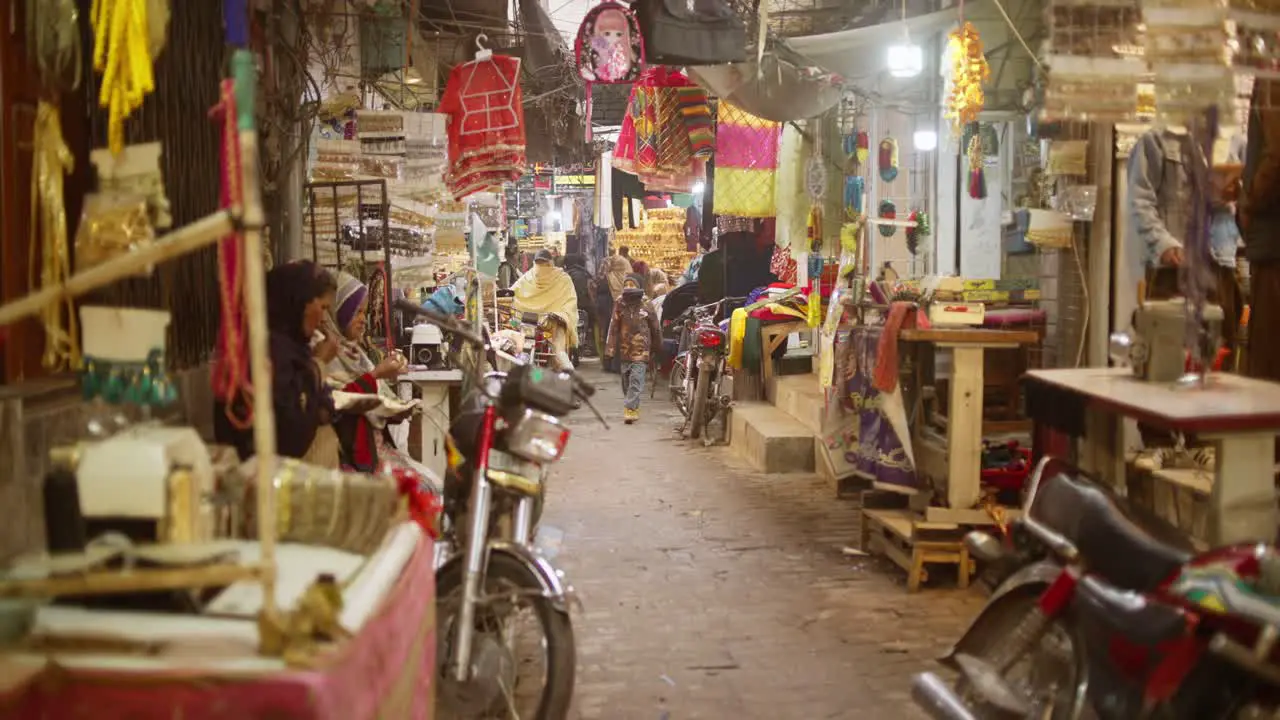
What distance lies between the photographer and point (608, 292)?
21.0m

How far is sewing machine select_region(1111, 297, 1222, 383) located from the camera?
14.7 ft

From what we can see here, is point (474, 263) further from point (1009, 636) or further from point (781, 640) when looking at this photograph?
point (1009, 636)

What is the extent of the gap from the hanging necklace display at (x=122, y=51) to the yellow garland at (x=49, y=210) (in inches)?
6.2

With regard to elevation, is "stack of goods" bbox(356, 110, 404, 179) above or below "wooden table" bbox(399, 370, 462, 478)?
above

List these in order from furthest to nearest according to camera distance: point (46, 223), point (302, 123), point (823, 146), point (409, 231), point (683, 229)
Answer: point (683, 229)
point (823, 146)
point (409, 231)
point (302, 123)
point (46, 223)

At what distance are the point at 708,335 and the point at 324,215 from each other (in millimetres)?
6124

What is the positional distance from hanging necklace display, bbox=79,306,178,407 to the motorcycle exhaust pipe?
2676mm

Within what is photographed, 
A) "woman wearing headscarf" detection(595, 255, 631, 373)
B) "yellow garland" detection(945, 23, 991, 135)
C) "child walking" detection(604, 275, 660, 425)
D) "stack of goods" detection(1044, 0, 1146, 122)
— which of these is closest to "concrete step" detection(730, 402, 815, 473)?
"child walking" detection(604, 275, 660, 425)

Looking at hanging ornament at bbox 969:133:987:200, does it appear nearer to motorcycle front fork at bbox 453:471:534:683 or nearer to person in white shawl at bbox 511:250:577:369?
motorcycle front fork at bbox 453:471:534:683

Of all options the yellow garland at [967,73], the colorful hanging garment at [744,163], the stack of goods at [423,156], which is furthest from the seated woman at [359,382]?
the colorful hanging garment at [744,163]

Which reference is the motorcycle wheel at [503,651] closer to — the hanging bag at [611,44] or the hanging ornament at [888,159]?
the hanging bag at [611,44]

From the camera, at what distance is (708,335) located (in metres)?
12.5

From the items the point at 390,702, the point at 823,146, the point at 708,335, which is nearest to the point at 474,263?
the point at 708,335

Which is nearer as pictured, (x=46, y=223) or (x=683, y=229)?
(x=46, y=223)
